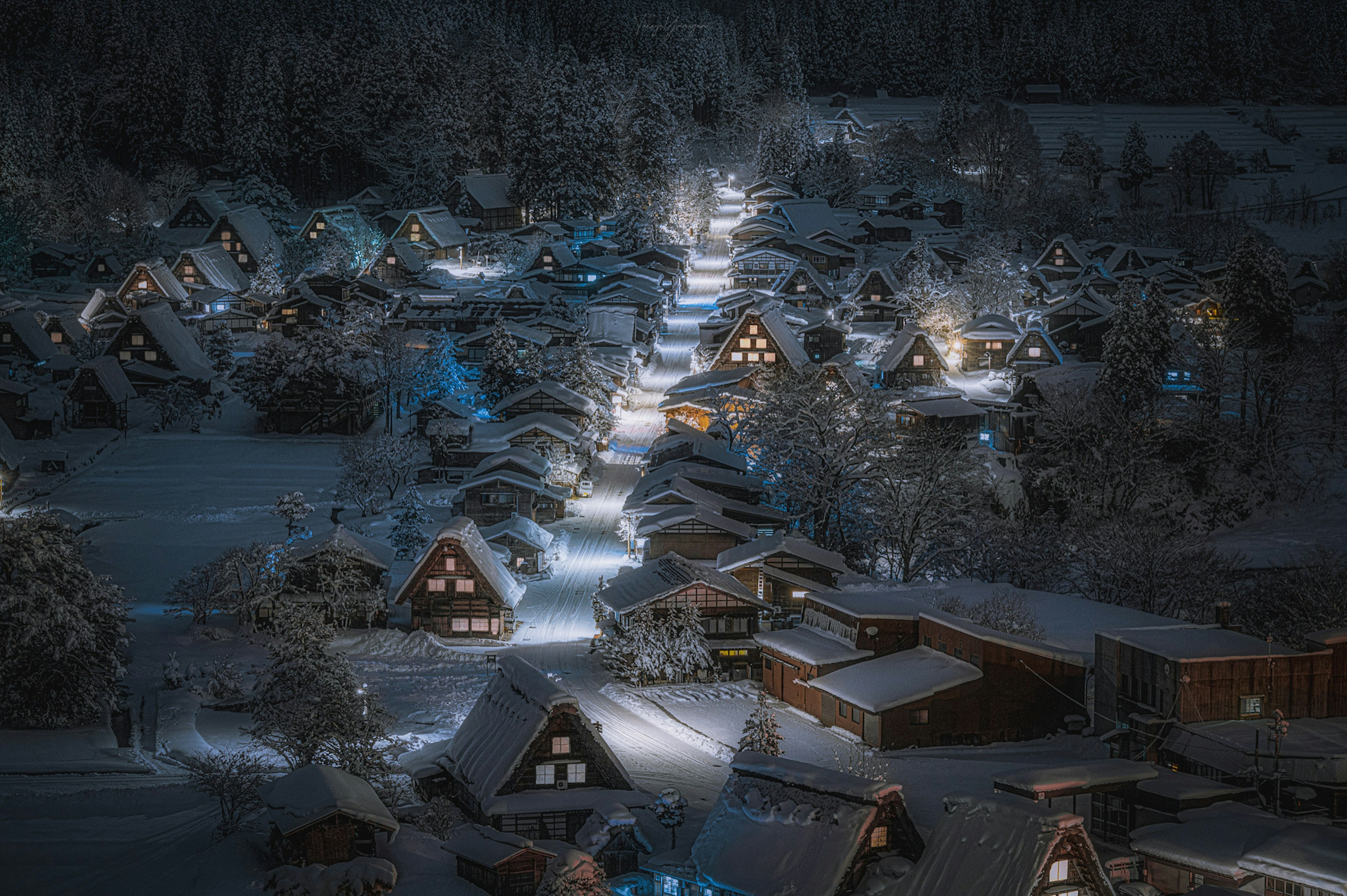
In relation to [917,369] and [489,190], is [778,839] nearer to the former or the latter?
[917,369]

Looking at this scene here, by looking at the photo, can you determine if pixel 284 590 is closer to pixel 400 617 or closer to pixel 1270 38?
pixel 400 617

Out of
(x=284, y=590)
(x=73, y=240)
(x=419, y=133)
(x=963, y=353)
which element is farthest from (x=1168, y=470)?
(x=73, y=240)

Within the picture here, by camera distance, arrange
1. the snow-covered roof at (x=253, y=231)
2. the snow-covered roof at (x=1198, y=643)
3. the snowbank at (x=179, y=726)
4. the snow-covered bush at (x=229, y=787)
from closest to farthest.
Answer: the snow-covered bush at (x=229, y=787) → the snow-covered roof at (x=1198, y=643) → the snowbank at (x=179, y=726) → the snow-covered roof at (x=253, y=231)

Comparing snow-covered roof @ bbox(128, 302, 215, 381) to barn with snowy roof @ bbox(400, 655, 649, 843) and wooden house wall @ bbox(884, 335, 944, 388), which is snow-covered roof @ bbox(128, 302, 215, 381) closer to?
wooden house wall @ bbox(884, 335, 944, 388)

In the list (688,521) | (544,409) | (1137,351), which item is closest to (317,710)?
(688,521)

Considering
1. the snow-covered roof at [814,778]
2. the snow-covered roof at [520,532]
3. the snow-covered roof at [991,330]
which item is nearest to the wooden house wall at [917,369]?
the snow-covered roof at [991,330]

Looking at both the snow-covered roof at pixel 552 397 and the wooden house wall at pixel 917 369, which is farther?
the wooden house wall at pixel 917 369

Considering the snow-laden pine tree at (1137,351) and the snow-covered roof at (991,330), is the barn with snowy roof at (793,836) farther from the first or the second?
the snow-covered roof at (991,330)
